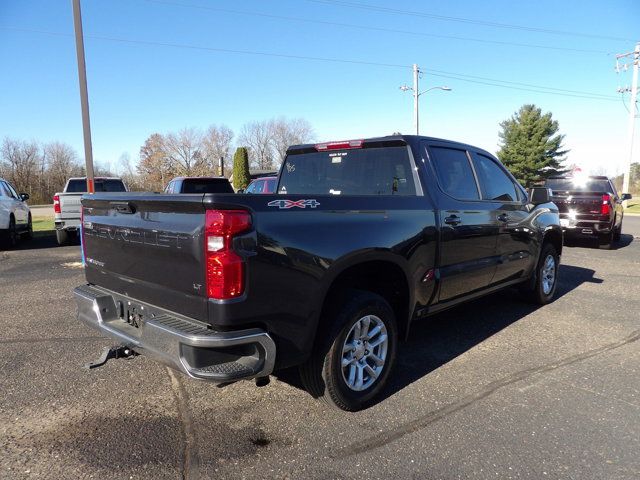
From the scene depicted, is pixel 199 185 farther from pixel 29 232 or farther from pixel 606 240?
pixel 606 240

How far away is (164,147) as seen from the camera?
71.2 meters

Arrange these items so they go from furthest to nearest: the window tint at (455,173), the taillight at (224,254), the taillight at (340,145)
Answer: the taillight at (340,145) < the window tint at (455,173) < the taillight at (224,254)

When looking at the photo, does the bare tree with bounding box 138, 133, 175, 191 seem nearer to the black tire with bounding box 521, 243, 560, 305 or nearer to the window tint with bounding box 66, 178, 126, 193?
the window tint with bounding box 66, 178, 126, 193

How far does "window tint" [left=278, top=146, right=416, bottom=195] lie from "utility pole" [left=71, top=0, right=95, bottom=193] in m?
6.18

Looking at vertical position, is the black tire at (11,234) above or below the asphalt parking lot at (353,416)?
above

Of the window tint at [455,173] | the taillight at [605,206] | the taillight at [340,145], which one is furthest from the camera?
the taillight at [605,206]

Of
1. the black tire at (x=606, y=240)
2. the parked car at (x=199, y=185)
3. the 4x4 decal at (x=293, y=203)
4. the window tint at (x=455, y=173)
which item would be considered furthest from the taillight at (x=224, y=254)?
the black tire at (x=606, y=240)

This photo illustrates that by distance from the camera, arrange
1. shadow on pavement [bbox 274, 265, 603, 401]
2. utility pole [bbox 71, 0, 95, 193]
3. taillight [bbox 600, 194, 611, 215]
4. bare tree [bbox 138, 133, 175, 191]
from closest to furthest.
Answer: shadow on pavement [bbox 274, 265, 603, 401] < utility pole [bbox 71, 0, 95, 193] < taillight [bbox 600, 194, 611, 215] < bare tree [bbox 138, 133, 175, 191]

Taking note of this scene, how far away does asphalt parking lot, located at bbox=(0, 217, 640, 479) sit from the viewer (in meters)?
2.61

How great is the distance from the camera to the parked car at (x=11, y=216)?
1101cm

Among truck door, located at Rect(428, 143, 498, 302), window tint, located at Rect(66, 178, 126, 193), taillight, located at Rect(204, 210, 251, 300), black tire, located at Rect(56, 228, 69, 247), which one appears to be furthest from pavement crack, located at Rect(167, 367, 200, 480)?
window tint, located at Rect(66, 178, 126, 193)

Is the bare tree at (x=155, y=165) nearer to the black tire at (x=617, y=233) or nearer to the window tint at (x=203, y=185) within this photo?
the window tint at (x=203, y=185)

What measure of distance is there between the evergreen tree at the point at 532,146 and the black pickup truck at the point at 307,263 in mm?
54036

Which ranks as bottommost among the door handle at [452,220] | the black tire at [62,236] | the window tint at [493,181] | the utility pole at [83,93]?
the black tire at [62,236]
